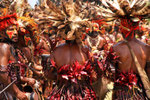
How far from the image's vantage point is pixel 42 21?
2.59 m

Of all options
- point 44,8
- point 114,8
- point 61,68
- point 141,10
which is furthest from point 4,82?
point 141,10

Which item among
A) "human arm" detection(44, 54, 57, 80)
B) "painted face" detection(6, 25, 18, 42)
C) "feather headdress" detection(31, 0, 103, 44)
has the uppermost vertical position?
"feather headdress" detection(31, 0, 103, 44)

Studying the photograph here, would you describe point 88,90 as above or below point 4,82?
below

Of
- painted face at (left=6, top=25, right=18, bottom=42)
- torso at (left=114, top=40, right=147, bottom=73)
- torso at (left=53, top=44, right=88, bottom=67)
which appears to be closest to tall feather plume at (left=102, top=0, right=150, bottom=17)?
torso at (left=114, top=40, right=147, bottom=73)

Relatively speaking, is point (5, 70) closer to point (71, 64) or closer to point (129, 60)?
point (71, 64)

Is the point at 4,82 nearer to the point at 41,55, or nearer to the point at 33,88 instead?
the point at 33,88

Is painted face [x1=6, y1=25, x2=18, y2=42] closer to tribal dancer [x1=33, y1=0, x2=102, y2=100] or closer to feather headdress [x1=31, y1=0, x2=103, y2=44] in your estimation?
feather headdress [x1=31, y1=0, x2=103, y2=44]

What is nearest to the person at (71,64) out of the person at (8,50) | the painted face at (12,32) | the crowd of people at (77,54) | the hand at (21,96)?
the crowd of people at (77,54)

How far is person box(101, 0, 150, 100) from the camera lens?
2.73 m

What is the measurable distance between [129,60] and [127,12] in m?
0.69

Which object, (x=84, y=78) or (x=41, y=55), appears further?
(x=41, y=55)

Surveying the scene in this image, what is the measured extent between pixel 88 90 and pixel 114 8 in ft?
4.00

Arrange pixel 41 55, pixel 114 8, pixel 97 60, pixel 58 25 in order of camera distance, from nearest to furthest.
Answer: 1. pixel 58 25
2. pixel 114 8
3. pixel 97 60
4. pixel 41 55

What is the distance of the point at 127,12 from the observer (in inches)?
105
